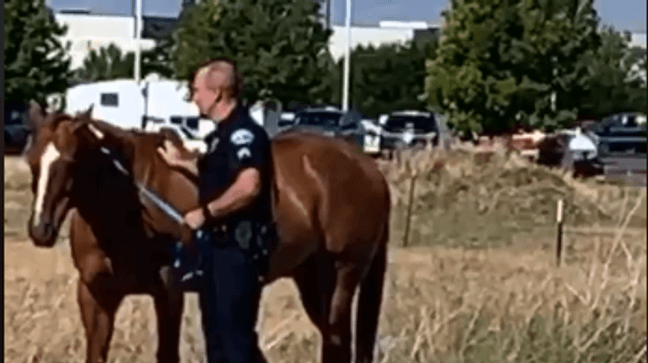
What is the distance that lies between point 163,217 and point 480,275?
2.23 m

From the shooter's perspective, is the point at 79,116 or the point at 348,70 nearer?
the point at 79,116

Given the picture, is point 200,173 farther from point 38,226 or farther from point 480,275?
point 480,275

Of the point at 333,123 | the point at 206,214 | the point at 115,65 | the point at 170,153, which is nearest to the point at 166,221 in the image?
the point at 170,153

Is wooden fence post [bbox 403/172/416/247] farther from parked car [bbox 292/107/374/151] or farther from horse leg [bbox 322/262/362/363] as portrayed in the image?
horse leg [bbox 322/262/362/363]

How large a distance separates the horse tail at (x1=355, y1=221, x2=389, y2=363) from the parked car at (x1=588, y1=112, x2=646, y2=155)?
1.59 metres

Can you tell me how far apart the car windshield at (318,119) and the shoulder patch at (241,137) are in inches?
60.4

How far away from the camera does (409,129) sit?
844 centimetres

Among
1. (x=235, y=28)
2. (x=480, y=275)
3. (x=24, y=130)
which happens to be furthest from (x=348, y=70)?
(x=24, y=130)

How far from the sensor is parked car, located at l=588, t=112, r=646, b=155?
7484mm

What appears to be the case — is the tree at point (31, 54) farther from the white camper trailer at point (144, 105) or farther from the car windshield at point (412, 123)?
the car windshield at point (412, 123)

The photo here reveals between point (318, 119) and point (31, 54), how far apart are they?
1552 millimetres

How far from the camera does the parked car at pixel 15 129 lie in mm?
6723

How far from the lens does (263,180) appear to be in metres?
5.87

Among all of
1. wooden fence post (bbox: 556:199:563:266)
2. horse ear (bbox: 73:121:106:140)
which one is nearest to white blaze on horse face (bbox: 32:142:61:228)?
horse ear (bbox: 73:121:106:140)
